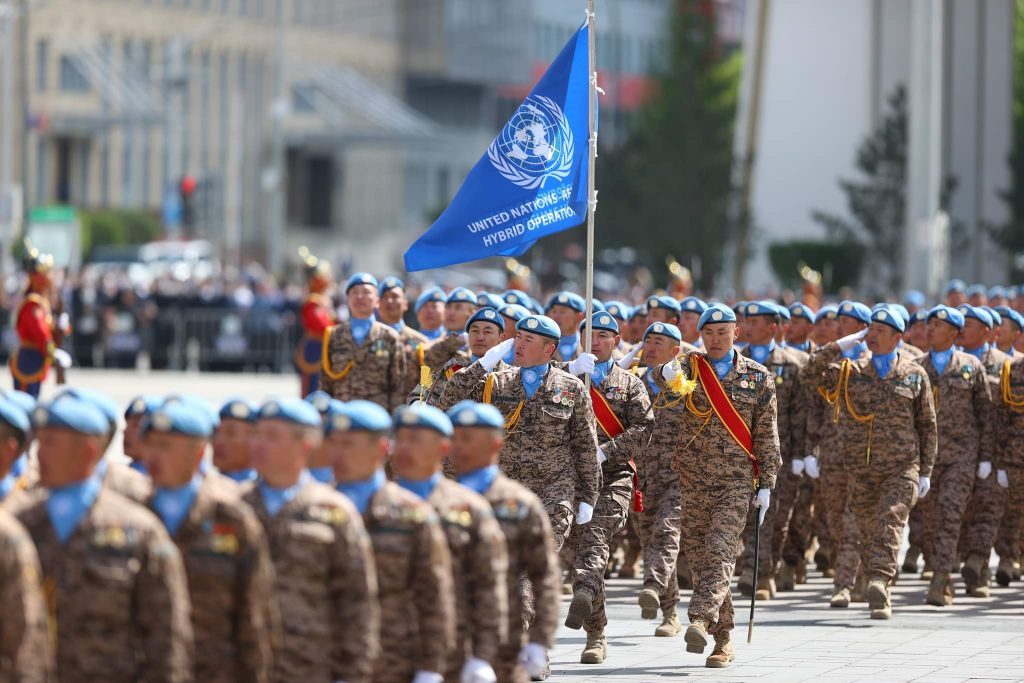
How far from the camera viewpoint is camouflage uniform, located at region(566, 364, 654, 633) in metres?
11.9

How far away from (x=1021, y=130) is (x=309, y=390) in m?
28.7

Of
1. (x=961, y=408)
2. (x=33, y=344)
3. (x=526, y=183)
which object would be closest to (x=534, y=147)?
(x=526, y=183)

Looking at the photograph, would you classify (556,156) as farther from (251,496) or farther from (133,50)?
(133,50)

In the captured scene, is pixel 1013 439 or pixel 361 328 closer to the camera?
pixel 1013 439

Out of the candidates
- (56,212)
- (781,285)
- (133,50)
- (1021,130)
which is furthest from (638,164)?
(133,50)

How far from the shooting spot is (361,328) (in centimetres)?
1587

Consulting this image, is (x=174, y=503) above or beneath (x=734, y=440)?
beneath

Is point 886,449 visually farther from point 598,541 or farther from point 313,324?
point 313,324

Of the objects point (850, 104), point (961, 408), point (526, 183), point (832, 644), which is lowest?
point (832, 644)

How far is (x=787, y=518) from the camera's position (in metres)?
15.3

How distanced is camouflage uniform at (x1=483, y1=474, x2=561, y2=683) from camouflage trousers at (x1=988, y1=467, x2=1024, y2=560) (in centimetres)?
797

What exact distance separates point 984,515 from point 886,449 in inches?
70.8

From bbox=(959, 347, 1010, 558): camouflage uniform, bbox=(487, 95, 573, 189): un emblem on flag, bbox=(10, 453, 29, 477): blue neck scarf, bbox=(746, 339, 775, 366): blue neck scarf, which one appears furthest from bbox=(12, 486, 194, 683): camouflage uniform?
bbox=(959, 347, 1010, 558): camouflage uniform

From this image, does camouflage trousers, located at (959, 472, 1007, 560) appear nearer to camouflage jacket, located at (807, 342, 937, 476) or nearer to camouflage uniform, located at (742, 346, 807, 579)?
camouflage uniform, located at (742, 346, 807, 579)
